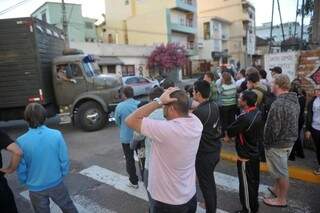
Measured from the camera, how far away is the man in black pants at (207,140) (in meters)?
3.97

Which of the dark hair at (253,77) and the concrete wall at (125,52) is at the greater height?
the concrete wall at (125,52)

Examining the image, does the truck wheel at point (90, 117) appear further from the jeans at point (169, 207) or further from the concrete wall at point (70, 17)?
the concrete wall at point (70, 17)

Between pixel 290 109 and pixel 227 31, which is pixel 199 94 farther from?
pixel 227 31

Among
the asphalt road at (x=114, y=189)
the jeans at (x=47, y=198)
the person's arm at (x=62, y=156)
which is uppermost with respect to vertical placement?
the person's arm at (x=62, y=156)

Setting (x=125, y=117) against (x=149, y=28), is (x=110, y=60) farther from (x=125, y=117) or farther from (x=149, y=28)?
(x=125, y=117)

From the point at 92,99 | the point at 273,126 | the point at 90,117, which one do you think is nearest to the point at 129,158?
the point at 273,126

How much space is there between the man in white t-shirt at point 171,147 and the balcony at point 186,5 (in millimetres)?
41012

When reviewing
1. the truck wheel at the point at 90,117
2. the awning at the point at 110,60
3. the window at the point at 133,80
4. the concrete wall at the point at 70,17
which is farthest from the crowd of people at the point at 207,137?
the concrete wall at the point at 70,17

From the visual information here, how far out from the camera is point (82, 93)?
35.9ft

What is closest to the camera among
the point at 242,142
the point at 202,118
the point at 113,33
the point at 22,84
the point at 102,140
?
the point at 202,118

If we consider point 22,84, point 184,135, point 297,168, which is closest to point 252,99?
point 184,135

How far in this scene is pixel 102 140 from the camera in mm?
9406

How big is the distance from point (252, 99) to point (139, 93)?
410 inches

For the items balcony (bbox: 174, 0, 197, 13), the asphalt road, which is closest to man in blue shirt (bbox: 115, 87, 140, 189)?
the asphalt road
